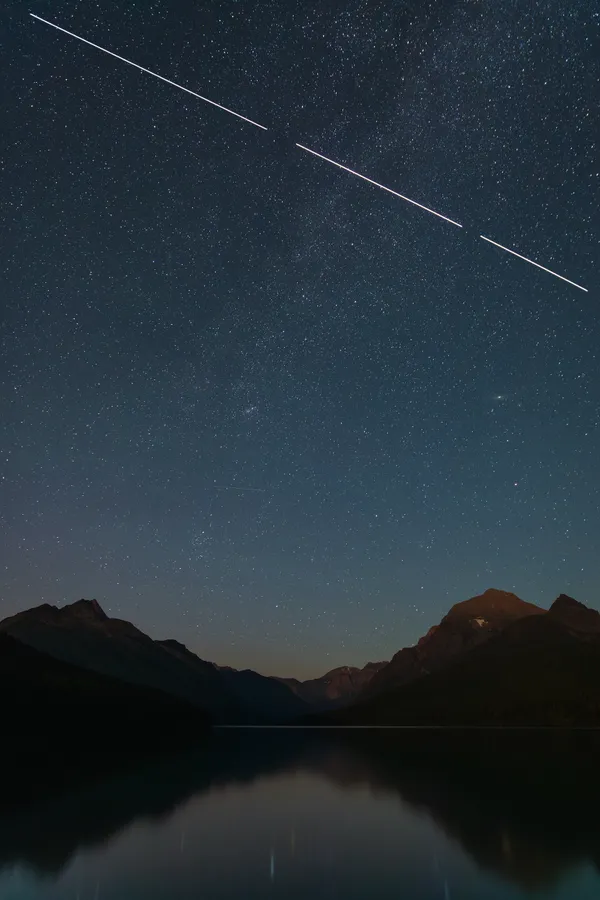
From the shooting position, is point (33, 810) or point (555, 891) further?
point (33, 810)

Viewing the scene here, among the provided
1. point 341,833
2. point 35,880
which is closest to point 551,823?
point 341,833

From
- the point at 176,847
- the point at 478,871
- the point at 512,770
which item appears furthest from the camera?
the point at 512,770

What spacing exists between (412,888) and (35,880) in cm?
707

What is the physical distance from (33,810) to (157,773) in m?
23.3

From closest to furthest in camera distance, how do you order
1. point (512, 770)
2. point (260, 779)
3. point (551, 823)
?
point (551, 823) < point (260, 779) < point (512, 770)

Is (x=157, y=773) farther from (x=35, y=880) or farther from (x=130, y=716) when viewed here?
(x=130, y=716)

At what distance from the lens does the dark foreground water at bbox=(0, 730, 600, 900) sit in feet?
40.9

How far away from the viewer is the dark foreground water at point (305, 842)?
12477mm

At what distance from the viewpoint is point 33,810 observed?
2202cm

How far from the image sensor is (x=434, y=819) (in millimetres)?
21594

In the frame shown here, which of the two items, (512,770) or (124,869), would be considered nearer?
(124,869)

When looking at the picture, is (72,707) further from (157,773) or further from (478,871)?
(478,871)

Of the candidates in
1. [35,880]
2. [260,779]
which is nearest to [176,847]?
[35,880]

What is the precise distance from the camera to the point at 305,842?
1798 cm
